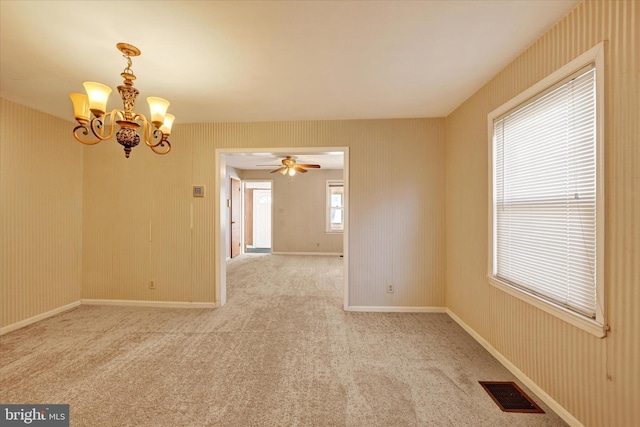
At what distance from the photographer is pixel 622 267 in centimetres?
136

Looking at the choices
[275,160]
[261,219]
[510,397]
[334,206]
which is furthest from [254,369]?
[261,219]

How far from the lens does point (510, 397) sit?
1937mm

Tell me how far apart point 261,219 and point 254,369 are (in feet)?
27.3

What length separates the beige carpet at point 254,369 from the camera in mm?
1773

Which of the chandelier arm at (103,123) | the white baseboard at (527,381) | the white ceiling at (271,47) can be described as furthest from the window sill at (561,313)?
the chandelier arm at (103,123)

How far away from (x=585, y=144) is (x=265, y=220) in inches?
374

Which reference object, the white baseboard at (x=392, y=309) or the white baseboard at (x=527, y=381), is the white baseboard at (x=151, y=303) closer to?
the white baseboard at (x=392, y=309)

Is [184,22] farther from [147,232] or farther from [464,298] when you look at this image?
[464,298]

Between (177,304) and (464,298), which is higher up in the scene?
(464,298)

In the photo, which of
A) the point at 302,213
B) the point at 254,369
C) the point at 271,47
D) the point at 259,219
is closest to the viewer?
the point at 271,47

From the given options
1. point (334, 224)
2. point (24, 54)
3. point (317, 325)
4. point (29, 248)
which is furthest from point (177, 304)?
point (334, 224)

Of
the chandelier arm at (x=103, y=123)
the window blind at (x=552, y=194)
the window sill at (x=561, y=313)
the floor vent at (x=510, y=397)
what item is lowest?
the floor vent at (x=510, y=397)

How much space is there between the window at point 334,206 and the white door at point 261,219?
3109 mm

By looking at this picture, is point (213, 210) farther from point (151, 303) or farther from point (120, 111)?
point (120, 111)
